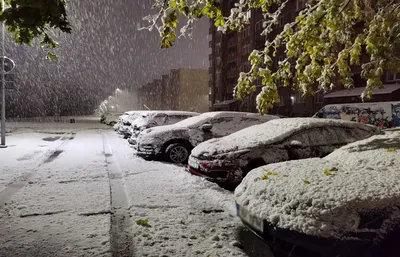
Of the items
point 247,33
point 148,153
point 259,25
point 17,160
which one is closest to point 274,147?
point 148,153

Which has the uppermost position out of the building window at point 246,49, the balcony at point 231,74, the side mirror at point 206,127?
the building window at point 246,49

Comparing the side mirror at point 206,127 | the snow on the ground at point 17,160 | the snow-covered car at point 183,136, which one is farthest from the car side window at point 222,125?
the snow on the ground at point 17,160

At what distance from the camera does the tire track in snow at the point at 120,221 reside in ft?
13.2

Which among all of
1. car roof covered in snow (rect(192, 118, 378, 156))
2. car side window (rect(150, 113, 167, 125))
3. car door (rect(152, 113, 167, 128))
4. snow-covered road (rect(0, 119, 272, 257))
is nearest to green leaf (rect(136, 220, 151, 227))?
snow-covered road (rect(0, 119, 272, 257))

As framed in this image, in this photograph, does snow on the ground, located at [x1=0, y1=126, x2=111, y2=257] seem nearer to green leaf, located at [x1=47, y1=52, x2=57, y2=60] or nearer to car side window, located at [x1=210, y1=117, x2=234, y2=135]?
green leaf, located at [x1=47, y1=52, x2=57, y2=60]

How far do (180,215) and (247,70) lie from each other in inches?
1909

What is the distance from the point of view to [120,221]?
5.01 meters

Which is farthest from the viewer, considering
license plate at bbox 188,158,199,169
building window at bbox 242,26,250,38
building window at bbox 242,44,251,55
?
building window at bbox 242,26,250,38

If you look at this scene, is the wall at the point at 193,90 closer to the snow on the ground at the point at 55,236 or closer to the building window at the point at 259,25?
the building window at the point at 259,25

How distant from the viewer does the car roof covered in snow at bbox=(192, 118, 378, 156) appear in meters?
6.89

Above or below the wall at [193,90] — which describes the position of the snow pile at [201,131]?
below

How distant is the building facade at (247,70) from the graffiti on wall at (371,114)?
7.75m

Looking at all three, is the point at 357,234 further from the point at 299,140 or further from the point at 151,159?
the point at 151,159

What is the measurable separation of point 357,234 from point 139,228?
2887 millimetres
